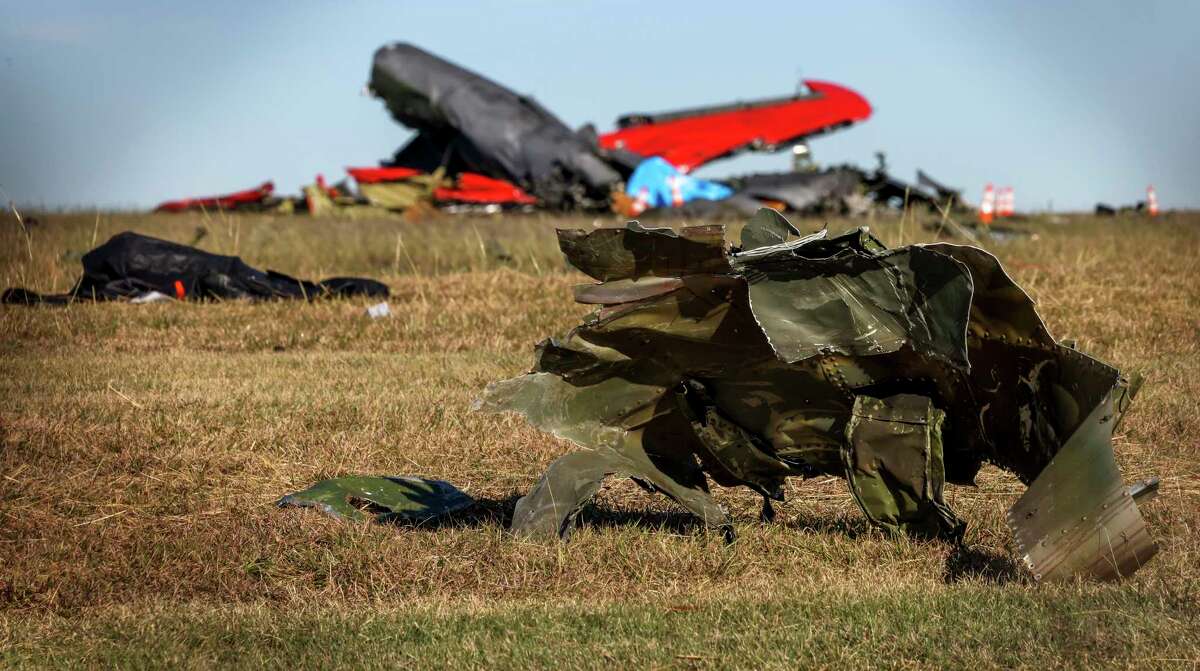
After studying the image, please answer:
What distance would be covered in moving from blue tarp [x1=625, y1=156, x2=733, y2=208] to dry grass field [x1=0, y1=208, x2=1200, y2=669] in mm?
14207

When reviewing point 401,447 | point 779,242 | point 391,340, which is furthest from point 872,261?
point 391,340

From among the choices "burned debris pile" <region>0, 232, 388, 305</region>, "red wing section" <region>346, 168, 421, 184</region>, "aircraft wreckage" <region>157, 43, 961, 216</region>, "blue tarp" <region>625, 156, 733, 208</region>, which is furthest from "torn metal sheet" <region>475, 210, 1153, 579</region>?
"red wing section" <region>346, 168, 421, 184</region>

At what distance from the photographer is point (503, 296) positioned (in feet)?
41.2

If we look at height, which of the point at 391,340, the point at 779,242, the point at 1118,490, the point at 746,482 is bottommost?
the point at 391,340

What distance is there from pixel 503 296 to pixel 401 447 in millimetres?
5557

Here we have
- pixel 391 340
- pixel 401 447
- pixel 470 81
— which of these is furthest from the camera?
pixel 470 81

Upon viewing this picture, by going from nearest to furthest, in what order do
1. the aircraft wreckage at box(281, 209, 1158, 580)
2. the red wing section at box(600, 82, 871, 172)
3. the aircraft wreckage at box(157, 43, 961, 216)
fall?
the aircraft wreckage at box(281, 209, 1158, 580) < the aircraft wreckage at box(157, 43, 961, 216) < the red wing section at box(600, 82, 871, 172)

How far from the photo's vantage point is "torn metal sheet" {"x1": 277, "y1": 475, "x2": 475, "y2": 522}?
18.8 feet

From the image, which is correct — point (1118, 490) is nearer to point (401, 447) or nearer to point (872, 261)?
point (872, 261)

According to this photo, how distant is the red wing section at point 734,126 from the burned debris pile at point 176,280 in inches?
590

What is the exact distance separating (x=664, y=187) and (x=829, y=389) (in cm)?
2018

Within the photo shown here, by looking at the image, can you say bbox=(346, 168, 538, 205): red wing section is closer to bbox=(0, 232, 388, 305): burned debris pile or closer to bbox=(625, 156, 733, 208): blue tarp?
bbox=(625, 156, 733, 208): blue tarp

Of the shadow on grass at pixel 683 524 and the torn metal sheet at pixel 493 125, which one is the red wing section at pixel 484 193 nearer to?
the torn metal sheet at pixel 493 125

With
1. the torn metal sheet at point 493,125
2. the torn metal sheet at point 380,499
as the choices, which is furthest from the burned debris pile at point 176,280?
the torn metal sheet at point 493,125
